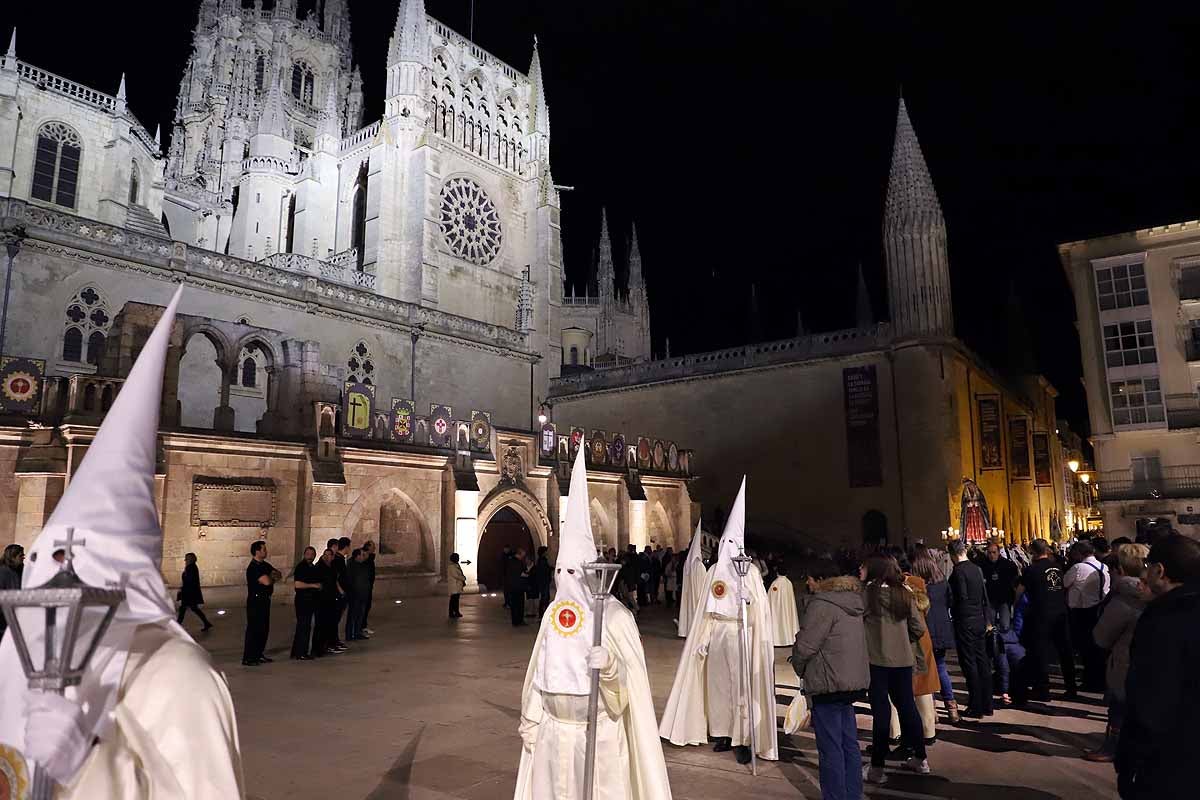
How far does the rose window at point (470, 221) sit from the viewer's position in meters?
36.7

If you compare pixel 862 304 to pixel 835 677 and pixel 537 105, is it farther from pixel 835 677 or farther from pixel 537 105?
pixel 835 677

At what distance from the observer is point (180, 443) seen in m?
15.6

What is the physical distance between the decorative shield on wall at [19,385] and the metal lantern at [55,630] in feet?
51.6

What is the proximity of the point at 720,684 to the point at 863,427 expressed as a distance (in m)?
24.2

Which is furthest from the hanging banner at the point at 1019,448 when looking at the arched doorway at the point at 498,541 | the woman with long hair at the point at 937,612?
the woman with long hair at the point at 937,612

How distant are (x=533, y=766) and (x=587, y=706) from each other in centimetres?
44

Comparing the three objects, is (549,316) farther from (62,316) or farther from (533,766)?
(533,766)

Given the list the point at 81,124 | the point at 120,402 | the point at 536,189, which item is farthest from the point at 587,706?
the point at 536,189

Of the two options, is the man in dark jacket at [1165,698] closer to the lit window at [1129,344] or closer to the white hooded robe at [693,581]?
the white hooded robe at [693,581]

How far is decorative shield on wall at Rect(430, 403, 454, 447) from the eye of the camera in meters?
20.5

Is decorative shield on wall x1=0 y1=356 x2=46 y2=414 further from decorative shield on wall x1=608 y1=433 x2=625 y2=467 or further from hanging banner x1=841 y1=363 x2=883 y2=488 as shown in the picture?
hanging banner x1=841 y1=363 x2=883 y2=488

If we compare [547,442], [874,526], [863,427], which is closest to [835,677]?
[547,442]

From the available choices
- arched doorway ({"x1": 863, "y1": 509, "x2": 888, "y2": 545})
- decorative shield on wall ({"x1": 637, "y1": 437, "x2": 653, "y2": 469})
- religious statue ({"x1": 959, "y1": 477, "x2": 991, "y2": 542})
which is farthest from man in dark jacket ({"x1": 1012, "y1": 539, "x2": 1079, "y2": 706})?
arched doorway ({"x1": 863, "y1": 509, "x2": 888, "y2": 545})

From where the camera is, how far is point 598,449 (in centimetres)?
2555
